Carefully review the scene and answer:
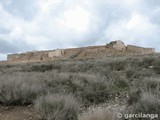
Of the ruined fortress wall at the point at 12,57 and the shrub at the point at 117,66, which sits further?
the ruined fortress wall at the point at 12,57

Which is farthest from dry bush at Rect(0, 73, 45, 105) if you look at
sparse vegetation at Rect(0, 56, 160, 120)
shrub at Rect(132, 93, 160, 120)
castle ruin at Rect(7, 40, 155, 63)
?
castle ruin at Rect(7, 40, 155, 63)

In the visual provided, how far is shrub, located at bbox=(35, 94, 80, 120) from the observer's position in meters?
7.39

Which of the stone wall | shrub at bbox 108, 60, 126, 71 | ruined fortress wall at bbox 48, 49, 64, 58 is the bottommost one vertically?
shrub at bbox 108, 60, 126, 71

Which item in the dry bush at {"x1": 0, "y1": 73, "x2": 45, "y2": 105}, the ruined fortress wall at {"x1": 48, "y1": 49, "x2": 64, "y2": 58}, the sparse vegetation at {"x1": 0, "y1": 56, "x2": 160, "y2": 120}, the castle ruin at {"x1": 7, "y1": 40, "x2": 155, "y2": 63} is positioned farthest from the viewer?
the ruined fortress wall at {"x1": 48, "y1": 49, "x2": 64, "y2": 58}

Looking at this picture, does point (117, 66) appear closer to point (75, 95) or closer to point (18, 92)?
point (75, 95)

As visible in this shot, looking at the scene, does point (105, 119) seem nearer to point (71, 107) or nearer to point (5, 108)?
point (71, 107)

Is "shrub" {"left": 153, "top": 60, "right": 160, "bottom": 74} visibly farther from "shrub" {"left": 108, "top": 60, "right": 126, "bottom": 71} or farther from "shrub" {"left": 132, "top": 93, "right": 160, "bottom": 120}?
"shrub" {"left": 132, "top": 93, "right": 160, "bottom": 120}

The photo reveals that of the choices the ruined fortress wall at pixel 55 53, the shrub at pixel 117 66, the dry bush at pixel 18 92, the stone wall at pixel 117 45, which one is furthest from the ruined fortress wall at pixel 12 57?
the dry bush at pixel 18 92

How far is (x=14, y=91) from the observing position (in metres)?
9.47

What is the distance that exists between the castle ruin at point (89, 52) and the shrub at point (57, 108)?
4480 centimetres

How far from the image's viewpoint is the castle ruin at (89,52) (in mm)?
54719

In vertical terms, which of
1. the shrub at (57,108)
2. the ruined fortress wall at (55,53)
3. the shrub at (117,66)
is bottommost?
the shrub at (57,108)

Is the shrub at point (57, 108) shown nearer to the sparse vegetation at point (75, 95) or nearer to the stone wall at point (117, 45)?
the sparse vegetation at point (75, 95)

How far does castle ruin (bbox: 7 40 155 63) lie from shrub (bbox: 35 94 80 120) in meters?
44.8
